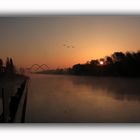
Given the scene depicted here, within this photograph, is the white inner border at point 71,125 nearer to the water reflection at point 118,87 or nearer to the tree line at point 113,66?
the water reflection at point 118,87

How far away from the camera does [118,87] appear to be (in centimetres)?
216

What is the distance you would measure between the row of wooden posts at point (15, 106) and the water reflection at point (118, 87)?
361 mm

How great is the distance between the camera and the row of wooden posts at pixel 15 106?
85.2 inches

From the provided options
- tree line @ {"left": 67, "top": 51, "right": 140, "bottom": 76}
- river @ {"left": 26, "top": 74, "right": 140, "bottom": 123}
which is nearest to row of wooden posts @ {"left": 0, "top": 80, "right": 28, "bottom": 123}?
river @ {"left": 26, "top": 74, "right": 140, "bottom": 123}

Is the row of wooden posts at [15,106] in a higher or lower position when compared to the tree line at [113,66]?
lower

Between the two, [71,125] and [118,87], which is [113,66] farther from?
[71,125]

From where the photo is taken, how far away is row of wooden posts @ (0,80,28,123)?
85.2 inches

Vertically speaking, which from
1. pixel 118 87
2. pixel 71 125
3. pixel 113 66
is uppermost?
pixel 113 66

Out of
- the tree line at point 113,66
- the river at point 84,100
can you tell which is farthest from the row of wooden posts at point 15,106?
the tree line at point 113,66

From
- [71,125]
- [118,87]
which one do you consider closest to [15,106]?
[71,125]

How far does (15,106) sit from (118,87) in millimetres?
732

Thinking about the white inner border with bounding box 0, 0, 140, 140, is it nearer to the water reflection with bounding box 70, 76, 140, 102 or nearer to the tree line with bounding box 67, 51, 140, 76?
the water reflection with bounding box 70, 76, 140, 102
